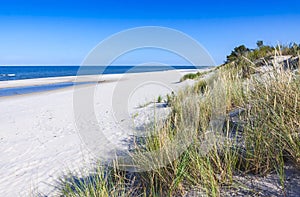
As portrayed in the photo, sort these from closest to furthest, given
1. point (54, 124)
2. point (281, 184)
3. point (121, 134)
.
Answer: point (281, 184) → point (121, 134) → point (54, 124)

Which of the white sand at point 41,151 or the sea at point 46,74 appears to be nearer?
the white sand at point 41,151

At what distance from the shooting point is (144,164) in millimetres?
2365

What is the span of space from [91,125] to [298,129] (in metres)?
A: 5.53

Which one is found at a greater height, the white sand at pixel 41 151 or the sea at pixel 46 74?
the sea at pixel 46 74

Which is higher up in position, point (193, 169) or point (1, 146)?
point (193, 169)

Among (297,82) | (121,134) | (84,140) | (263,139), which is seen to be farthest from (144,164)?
(84,140)

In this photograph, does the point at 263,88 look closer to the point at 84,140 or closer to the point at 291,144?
the point at 291,144

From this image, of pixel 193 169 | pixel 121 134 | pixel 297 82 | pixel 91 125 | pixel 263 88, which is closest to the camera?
pixel 193 169

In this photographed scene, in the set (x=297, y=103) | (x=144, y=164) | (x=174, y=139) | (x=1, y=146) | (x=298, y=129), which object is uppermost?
(x=297, y=103)

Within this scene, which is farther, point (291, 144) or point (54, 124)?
point (54, 124)

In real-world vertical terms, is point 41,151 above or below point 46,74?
below

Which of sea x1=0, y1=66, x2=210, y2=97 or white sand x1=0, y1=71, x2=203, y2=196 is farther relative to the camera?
sea x1=0, y1=66, x2=210, y2=97

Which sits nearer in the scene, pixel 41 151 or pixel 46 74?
pixel 41 151

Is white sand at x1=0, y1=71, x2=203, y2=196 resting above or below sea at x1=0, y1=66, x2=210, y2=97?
below
